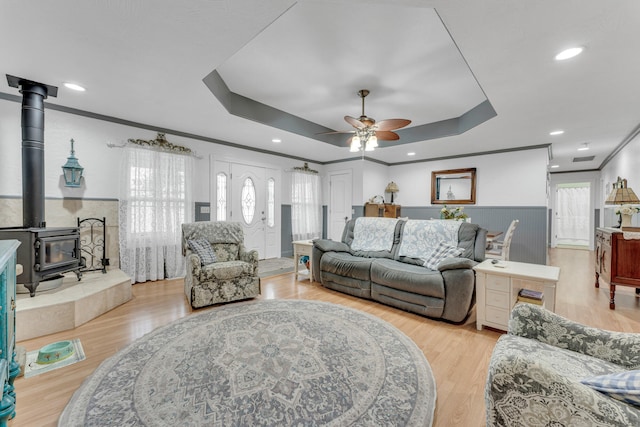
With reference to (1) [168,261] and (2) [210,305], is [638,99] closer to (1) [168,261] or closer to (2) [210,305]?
(2) [210,305]

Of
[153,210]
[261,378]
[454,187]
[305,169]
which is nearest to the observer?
[261,378]

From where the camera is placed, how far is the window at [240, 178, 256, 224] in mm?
5586

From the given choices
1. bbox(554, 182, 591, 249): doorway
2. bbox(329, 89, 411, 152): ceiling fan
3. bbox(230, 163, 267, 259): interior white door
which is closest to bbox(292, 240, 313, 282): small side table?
bbox(230, 163, 267, 259): interior white door

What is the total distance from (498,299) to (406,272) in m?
0.89

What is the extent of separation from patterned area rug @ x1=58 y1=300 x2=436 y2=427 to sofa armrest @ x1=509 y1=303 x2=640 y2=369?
2.37ft

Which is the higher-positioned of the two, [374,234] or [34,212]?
[34,212]

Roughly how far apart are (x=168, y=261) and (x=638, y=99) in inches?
261

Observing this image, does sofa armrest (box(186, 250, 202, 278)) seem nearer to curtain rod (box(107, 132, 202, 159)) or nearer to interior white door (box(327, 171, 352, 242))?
curtain rod (box(107, 132, 202, 159))

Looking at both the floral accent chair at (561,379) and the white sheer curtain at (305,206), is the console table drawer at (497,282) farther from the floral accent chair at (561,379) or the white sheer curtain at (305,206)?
the white sheer curtain at (305,206)

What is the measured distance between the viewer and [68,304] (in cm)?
258

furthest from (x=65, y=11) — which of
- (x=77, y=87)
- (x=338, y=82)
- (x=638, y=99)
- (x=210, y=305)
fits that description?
(x=638, y=99)

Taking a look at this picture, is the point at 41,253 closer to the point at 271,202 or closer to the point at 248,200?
the point at 248,200

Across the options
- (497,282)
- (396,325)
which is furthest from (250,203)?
(497,282)

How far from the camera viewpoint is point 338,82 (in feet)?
10.9
